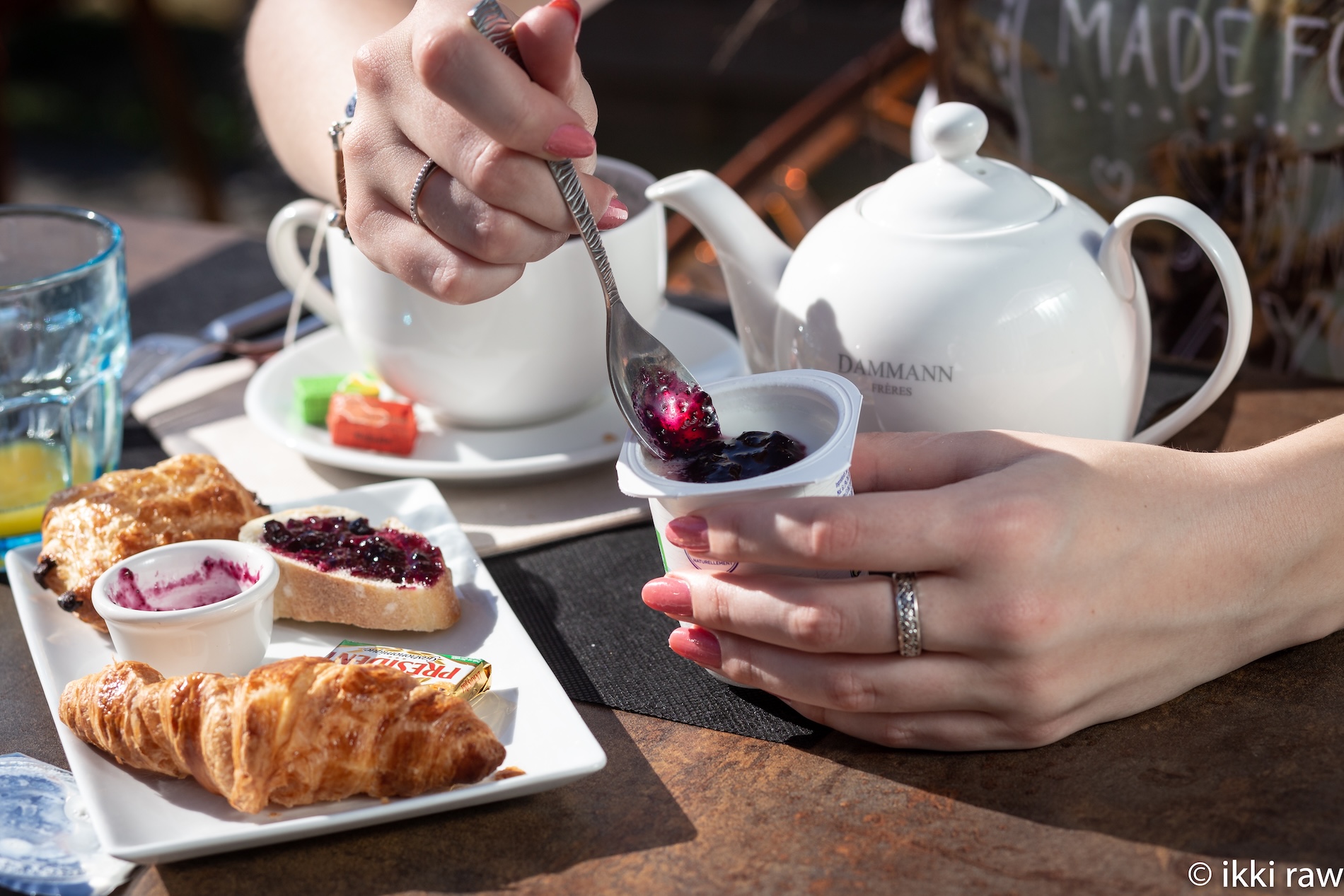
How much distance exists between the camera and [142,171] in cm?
606

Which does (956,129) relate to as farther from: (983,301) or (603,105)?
(603,105)

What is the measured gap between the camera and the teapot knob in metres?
1.01

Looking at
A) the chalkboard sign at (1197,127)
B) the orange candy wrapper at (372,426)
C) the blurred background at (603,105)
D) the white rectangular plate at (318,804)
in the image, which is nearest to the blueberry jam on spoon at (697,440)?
the white rectangular plate at (318,804)

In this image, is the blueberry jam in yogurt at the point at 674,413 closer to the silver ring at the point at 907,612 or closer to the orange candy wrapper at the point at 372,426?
the silver ring at the point at 907,612

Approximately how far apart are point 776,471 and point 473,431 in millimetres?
694

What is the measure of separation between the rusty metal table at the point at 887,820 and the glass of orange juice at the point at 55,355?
449mm

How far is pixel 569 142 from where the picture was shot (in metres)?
0.92

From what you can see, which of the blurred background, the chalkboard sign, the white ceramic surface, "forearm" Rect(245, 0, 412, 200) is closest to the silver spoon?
the white ceramic surface

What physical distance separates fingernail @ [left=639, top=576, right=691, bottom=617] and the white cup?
0.52 m

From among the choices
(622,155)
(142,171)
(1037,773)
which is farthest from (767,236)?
(142,171)

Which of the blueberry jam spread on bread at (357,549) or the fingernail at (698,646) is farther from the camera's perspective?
the blueberry jam spread on bread at (357,549)

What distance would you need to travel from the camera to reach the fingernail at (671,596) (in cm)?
88

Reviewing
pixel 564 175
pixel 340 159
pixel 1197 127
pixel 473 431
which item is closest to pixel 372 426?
pixel 473 431

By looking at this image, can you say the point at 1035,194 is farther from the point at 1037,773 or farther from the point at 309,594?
the point at 309,594
